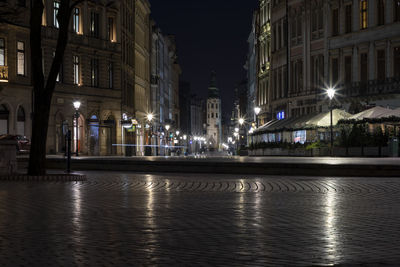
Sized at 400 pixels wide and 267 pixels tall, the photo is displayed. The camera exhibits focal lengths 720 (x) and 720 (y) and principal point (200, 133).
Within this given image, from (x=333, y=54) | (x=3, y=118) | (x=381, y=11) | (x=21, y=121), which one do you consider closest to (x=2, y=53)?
(x=3, y=118)

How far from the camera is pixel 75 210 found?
37.2 ft

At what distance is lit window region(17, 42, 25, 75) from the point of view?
52.1 metres

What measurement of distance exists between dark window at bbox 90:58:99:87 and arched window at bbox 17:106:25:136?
1128cm

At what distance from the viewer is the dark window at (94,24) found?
2494 inches

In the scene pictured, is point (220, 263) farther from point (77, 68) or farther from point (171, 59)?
point (171, 59)

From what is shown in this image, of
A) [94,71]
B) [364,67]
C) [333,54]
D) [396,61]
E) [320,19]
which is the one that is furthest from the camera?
[94,71]

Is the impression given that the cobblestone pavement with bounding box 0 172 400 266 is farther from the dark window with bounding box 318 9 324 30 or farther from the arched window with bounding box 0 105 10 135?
the dark window with bounding box 318 9 324 30

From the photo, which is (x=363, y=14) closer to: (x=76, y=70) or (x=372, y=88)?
(x=372, y=88)

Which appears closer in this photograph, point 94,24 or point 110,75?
point 94,24

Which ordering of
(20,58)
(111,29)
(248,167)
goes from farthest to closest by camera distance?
(111,29)
(20,58)
(248,167)

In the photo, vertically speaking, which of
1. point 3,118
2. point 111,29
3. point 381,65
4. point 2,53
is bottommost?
point 3,118

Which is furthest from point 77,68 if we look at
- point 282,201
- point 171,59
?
point 171,59

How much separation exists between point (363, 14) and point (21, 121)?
26.3m

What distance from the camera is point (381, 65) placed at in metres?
51.4
